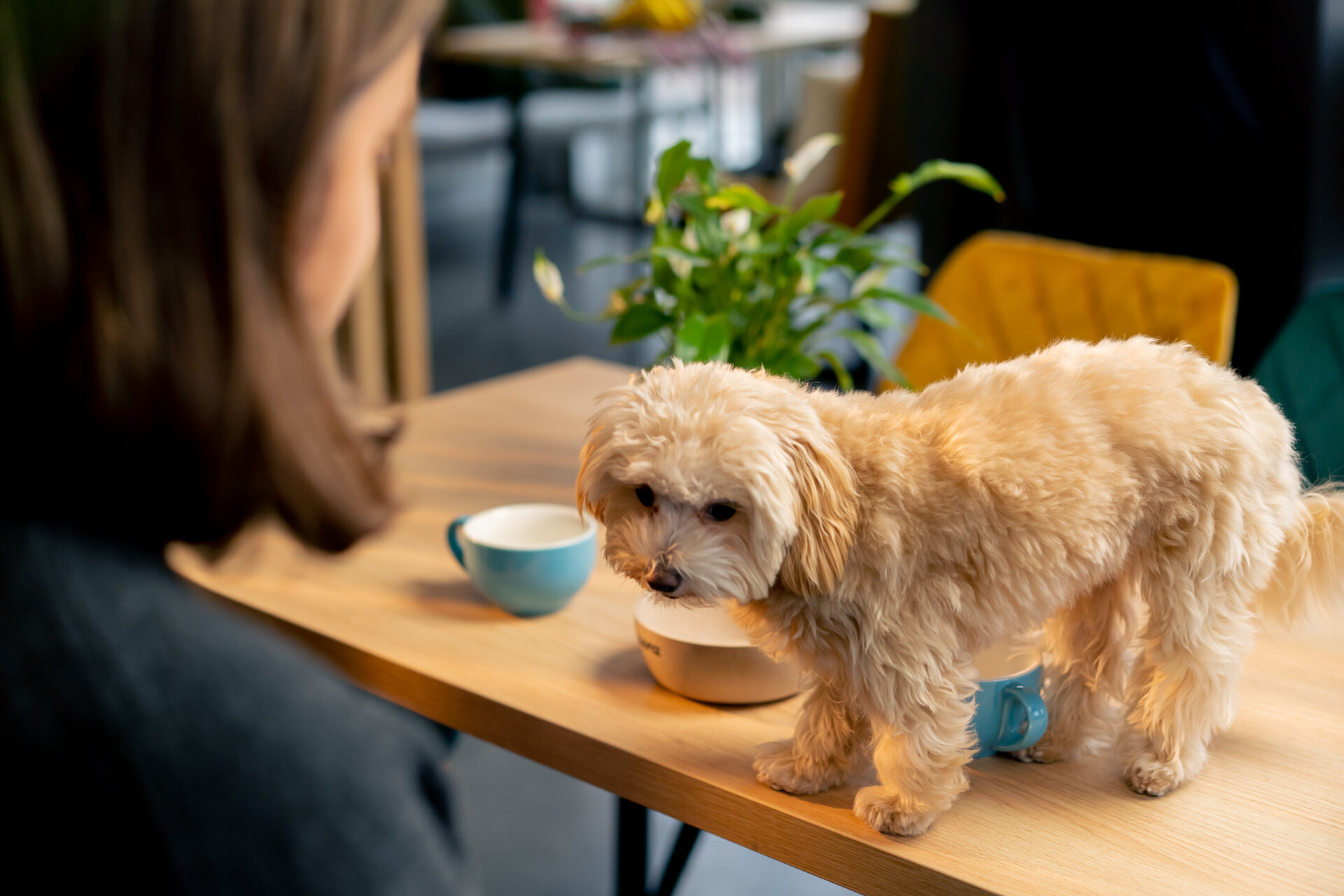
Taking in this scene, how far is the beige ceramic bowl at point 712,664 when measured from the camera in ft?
2.81

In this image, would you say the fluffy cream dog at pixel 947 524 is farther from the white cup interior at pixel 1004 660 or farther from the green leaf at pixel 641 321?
the green leaf at pixel 641 321

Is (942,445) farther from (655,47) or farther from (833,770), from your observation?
(655,47)

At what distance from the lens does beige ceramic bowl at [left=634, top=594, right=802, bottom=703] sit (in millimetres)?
857

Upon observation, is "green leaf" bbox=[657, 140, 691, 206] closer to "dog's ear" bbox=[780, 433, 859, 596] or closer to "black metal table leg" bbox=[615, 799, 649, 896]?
"dog's ear" bbox=[780, 433, 859, 596]

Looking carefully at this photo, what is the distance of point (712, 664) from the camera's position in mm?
861

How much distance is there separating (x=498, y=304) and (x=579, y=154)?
2.78 m

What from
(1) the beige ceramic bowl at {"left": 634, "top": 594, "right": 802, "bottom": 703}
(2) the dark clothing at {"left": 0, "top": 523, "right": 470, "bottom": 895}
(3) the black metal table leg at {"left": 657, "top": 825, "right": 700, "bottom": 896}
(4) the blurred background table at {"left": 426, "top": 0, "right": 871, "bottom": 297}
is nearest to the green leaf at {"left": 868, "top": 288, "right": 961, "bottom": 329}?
(1) the beige ceramic bowl at {"left": 634, "top": 594, "right": 802, "bottom": 703}

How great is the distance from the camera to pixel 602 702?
89 cm

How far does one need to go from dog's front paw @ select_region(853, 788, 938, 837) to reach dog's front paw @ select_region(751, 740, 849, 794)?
4 centimetres

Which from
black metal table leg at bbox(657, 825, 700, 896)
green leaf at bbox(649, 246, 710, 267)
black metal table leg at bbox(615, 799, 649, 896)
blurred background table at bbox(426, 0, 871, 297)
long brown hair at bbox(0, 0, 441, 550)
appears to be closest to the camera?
long brown hair at bbox(0, 0, 441, 550)

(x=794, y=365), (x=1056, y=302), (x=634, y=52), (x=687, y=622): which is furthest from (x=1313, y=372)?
(x=634, y=52)

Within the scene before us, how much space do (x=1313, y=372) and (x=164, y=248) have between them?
4.44 ft

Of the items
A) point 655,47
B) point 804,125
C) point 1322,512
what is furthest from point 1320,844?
point 655,47

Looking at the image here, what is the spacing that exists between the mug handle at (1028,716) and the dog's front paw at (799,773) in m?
0.12
